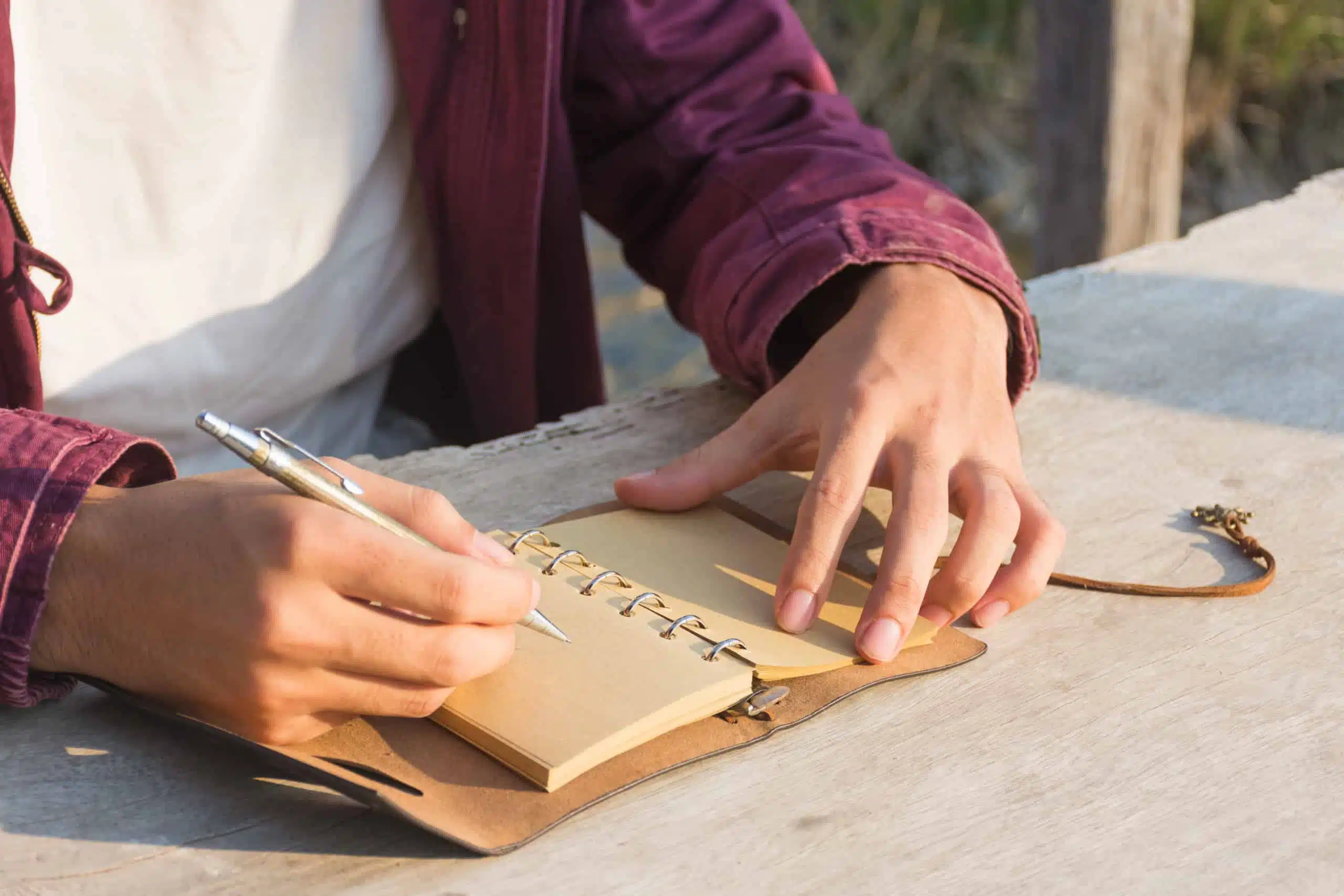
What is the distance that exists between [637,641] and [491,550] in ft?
0.37

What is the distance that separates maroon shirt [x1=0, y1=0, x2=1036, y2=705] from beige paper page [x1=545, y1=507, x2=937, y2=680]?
25 cm

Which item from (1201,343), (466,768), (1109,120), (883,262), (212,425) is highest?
(212,425)

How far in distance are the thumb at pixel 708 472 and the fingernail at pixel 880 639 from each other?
0.68ft

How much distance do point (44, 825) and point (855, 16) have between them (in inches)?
193

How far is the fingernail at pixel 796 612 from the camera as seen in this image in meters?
0.87

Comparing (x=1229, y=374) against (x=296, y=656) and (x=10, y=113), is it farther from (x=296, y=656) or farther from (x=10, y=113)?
(x=10, y=113)

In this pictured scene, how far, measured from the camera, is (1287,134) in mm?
4750

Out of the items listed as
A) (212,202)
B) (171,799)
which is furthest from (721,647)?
(212,202)

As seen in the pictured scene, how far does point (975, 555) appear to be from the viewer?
910 millimetres

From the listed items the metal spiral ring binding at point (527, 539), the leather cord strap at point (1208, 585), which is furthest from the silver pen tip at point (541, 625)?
the leather cord strap at point (1208, 585)

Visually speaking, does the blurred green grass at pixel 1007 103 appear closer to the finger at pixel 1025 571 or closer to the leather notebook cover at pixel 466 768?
the finger at pixel 1025 571

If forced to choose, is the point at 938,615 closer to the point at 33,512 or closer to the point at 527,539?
the point at 527,539

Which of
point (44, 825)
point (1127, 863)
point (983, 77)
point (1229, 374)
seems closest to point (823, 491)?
point (1127, 863)

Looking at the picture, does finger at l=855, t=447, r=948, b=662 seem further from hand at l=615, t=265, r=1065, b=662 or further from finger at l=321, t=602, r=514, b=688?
finger at l=321, t=602, r=514, b=688
